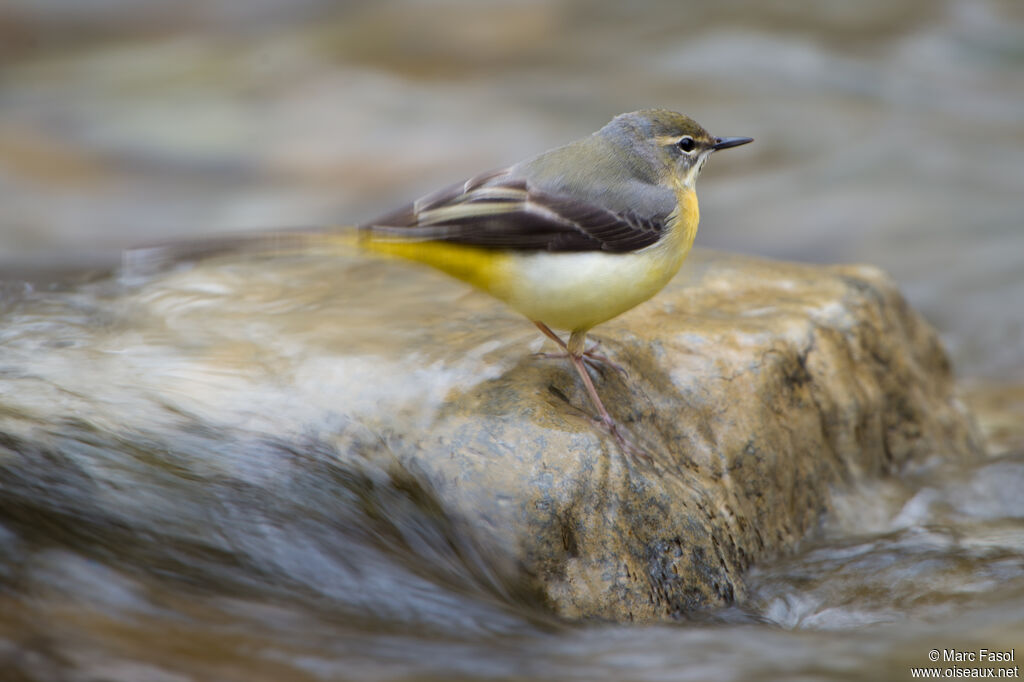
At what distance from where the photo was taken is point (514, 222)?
15.4 ft

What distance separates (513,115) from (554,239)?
926cm

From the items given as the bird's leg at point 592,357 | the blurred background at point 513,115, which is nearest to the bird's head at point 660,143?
the bird's leg at point 592,357

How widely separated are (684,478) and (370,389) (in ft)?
5.04

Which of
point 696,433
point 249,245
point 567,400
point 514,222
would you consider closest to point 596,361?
point 567,400

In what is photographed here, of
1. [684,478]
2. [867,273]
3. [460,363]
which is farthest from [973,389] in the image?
[460,363]

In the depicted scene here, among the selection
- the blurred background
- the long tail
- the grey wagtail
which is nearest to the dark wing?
the grey wagtail

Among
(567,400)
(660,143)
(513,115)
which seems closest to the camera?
(567,400)

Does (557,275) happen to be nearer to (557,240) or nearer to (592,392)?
(557,240)

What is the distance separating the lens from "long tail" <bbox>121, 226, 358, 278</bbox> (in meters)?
4.57

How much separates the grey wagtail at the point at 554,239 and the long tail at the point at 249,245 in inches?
0.5

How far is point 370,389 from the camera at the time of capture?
16.0 ft

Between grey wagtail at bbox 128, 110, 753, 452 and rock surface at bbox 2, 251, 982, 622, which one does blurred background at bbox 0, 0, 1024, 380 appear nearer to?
rock surface at bbox 2, 251, 982, 622

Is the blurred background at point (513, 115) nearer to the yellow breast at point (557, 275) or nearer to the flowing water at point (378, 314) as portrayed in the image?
the flowing water at point (378, 314)

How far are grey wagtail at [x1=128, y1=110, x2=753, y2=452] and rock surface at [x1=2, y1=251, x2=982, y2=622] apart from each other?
349 millimetres
